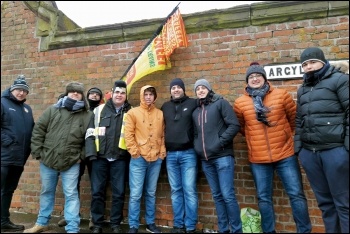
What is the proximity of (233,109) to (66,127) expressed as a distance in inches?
88.2

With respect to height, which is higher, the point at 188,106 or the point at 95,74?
the point at 95,74

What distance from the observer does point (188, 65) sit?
15.2 ft

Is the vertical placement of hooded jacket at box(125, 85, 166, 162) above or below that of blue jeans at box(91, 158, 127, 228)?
above

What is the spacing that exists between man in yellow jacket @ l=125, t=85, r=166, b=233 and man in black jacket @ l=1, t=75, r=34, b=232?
4.86 ft

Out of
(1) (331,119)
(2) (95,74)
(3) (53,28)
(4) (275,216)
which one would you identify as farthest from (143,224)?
(3) (53,28)

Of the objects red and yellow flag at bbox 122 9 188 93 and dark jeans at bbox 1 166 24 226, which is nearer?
dark jeans at bbox 1 166 24 226

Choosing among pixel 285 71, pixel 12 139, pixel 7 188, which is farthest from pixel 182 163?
pixel 7 188

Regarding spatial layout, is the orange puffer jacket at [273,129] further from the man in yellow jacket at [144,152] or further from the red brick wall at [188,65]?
the man in yellow jacket at [144,152]

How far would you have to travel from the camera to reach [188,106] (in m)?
4.14

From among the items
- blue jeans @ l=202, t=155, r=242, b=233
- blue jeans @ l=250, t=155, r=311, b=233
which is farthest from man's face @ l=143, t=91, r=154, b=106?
blue jeans @ l=250, t=155, r=311, b=233

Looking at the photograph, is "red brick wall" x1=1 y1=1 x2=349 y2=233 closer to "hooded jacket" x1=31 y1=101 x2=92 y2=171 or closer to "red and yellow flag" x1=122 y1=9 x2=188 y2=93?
"red and yellow flag" x1=122 y1=9 x2=188 y2=93

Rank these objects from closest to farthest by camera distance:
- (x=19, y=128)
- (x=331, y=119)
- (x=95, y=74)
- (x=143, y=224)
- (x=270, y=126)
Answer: (x=331, y=119) → (x=270, y=126) → (x=19, y=128) → (x=143, y=224) → (x=95, y=74)

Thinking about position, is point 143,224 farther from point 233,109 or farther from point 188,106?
point 233,109

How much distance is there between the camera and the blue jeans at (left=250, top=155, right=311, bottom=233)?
137 inches
